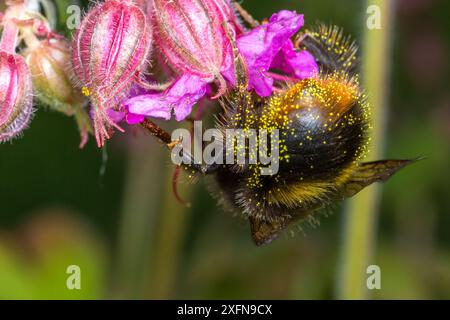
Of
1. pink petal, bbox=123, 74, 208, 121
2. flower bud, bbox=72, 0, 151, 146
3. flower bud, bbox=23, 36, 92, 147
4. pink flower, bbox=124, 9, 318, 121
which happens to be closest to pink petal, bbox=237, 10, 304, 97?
pink flower, bbox=124, 9, 318, 121

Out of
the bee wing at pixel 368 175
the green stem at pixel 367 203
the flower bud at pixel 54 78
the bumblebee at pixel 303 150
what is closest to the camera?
the bumblebee at pixel 303 150

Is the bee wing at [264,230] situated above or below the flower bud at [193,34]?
below

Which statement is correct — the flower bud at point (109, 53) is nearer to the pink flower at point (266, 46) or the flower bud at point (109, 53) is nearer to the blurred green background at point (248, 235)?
the pink flower at point (266, 46)

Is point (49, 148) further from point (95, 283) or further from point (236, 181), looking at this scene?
point (236, 181)

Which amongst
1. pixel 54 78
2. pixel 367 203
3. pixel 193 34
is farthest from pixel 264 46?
pixel 367 203

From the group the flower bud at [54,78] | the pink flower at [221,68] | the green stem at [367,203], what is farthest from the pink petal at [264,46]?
the green stem at [367,203]

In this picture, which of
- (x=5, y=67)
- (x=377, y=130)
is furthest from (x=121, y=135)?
(x=5, y=67)

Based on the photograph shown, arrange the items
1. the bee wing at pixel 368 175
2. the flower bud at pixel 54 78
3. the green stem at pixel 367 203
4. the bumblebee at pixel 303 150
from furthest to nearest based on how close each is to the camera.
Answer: the green stem at pixel 367 203 < the flower bud at pixel 54 78 < the bee wing at pixel 368 175 < the bumblebee at pixel 303 150
